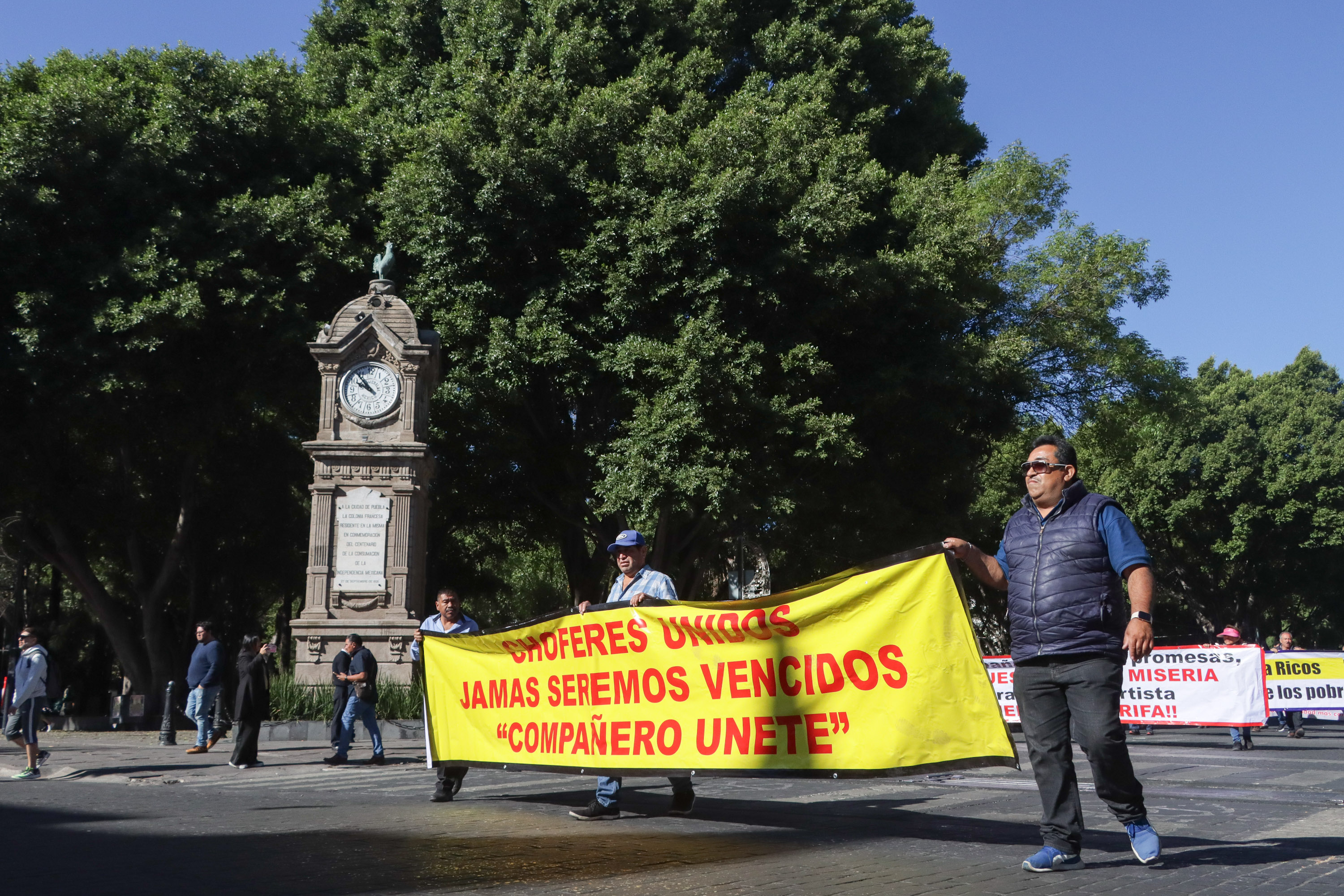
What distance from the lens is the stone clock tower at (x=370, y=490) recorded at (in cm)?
1686

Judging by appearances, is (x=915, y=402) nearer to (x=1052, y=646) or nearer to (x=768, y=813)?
(x=768, y=813)

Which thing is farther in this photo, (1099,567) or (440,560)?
(440,560)

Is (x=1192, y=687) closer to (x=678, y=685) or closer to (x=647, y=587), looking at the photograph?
(x=647, y=587)

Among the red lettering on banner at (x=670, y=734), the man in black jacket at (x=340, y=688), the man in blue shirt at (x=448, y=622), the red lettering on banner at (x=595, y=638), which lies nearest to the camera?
the red lettering on banner at (x=670, y=734)

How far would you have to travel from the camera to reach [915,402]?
23.6m

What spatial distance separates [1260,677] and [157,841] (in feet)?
43.5

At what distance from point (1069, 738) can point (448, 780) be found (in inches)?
185

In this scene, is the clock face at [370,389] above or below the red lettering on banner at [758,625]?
above

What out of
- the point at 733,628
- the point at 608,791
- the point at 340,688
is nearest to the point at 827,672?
the point at 733,628

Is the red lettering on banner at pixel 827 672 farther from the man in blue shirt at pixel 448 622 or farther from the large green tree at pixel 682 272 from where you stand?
the large green tree at pixel 682 272

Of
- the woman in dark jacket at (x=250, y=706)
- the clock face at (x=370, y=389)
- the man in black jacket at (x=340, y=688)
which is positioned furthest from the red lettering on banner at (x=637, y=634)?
the clock face at (x=370, y=389)

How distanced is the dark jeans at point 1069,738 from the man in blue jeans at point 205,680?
40.0 ft

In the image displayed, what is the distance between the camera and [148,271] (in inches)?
826

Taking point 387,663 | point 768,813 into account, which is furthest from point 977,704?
point 387,663
